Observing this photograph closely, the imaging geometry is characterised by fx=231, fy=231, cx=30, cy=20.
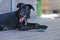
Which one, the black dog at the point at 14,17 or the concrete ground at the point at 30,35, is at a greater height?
the black dog at the point at 14,17

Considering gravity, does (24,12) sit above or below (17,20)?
above

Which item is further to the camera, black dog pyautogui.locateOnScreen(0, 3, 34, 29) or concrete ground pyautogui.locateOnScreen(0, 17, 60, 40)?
black dog pyautogui.locateOnScreen(0, 3, 34, 29)

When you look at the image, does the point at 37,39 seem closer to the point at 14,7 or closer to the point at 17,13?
the point at 17,13

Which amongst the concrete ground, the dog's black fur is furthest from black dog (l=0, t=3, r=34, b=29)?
the concrete ground

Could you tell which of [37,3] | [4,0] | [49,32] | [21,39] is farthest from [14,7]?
[21,39]

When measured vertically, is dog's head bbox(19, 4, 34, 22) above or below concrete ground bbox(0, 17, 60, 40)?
above

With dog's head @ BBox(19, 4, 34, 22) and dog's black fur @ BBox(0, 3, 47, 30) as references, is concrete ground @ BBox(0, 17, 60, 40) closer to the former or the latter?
dog's black fur @ BBox(0, 3, 47, 30)

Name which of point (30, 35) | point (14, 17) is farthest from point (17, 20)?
point (30, 35)

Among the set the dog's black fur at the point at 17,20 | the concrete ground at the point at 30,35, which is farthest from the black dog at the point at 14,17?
the concrete ground at the point at 30,35

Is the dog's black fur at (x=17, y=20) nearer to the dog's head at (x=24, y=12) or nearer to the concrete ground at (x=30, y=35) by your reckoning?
the dog's head at (x=24, y=12)

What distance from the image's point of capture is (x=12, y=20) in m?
4.45

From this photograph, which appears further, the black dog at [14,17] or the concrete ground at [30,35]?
the black dog at [14,17]

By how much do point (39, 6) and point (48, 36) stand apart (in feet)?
8.98

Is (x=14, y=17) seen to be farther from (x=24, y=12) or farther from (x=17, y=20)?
(x=24, y=12)
